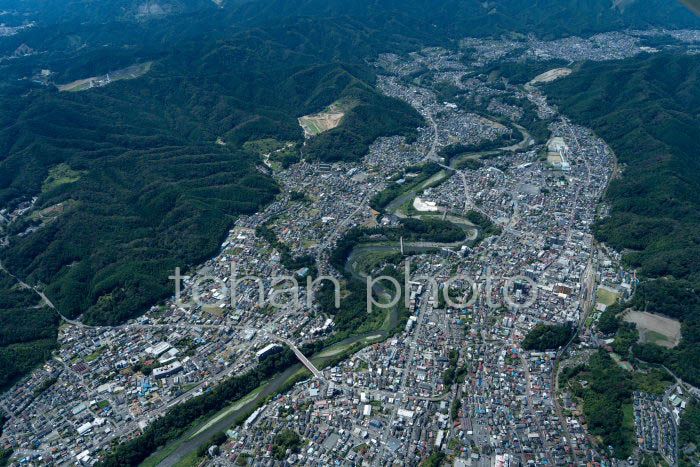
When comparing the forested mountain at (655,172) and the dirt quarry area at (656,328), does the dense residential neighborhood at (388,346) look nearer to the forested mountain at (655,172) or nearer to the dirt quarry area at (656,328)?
the forested mountain at (655,172)

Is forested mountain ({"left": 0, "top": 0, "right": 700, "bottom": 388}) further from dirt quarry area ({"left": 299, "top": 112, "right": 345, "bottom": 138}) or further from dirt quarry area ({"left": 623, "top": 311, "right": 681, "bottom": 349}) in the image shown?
dirt quarry area ({"left": 623, "top": 311, "right": 681, "bottom": 349})

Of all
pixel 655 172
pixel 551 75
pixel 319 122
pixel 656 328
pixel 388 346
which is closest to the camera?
→ pixel 656 328

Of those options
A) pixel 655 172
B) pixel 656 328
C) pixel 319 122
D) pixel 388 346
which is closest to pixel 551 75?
pixel 655 172

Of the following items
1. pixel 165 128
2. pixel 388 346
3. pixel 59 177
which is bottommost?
pixel 388 346

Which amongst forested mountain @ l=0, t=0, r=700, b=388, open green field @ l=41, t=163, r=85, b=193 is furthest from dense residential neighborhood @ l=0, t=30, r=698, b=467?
open green field @ l=41, t=163, r=85, b=193

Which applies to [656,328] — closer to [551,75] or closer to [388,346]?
[388,346]

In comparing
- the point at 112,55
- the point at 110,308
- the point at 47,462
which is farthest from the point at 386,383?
the point at 112,55
